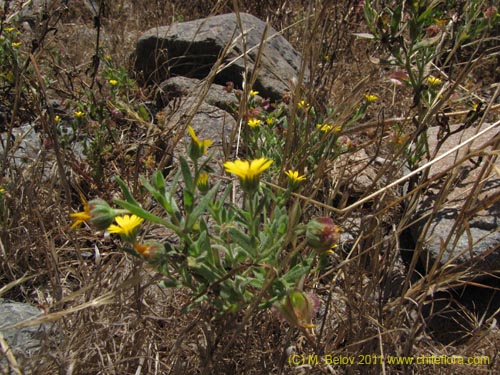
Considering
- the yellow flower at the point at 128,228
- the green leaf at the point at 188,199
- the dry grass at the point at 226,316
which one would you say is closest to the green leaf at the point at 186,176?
the green leaf at the point at 188,199

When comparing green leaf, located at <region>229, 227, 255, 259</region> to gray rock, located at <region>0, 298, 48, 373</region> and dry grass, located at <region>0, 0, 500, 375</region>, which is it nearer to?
dry grass, located at <region>0, 0, 500, 375</region>

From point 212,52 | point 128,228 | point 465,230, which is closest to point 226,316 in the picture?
point 128,228

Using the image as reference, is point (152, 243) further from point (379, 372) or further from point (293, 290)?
point (379, 372)

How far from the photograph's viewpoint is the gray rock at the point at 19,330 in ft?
4.71

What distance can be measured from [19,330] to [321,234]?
106cm

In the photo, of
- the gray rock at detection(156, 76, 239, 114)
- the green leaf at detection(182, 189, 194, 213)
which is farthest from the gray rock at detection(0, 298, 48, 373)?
the gray rock at detection(156, 76, 239, 114)

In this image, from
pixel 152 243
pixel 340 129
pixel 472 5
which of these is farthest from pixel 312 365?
pixel 472 5

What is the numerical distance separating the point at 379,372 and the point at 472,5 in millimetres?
1463

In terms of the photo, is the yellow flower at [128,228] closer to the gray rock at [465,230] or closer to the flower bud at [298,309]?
the flower bud at [298,309]

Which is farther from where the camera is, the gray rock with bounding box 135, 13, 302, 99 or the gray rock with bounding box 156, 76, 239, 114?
the gray rock with bounding box 135, 13, 302, 99

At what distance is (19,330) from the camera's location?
5.07 ft

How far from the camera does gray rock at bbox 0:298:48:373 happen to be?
1436mm

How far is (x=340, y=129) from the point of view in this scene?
185 cm

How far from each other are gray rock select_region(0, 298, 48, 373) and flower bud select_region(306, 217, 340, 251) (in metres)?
0.83
